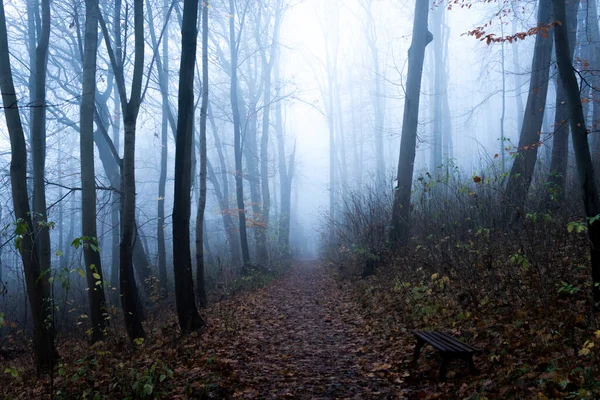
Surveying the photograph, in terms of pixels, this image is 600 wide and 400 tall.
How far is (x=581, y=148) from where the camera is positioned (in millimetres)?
5227

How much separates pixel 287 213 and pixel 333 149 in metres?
9.53

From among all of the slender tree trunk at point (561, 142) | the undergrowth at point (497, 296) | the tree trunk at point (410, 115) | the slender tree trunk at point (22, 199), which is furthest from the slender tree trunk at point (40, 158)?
the slender tree trunk at point (561, 142)

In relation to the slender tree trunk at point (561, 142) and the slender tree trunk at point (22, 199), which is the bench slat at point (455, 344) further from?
the slender tree trunk at point (22, 199)

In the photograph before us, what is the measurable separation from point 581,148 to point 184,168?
6.10 metres

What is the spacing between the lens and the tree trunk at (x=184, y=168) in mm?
7859

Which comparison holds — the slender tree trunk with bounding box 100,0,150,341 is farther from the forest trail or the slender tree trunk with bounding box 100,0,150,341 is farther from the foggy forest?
the forest trail

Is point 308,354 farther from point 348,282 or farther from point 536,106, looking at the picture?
point 536,106

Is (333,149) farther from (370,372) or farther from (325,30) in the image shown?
(370,372)

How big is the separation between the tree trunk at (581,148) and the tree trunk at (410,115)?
6576mm

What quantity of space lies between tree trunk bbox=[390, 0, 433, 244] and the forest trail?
9.50 ft

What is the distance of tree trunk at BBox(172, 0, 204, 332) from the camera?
7859 mm

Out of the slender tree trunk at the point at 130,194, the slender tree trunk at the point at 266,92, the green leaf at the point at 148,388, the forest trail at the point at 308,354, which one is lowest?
the forest trail at the point at 308,354

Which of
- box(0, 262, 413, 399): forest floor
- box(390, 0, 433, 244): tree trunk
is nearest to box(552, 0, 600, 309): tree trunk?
box(0, 262, 413, 399): forest floor

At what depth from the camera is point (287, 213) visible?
94.6ft
